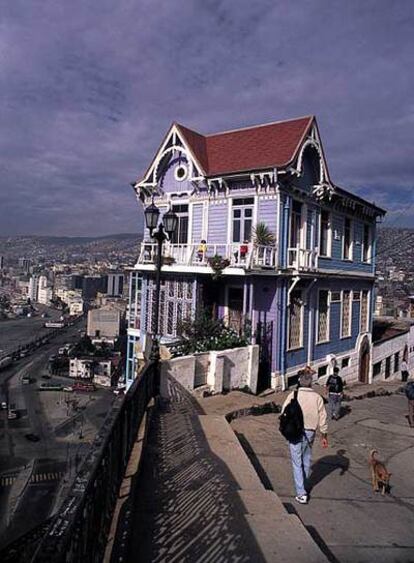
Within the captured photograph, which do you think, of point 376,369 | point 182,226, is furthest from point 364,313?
point 182,226

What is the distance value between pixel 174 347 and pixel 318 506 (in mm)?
8696

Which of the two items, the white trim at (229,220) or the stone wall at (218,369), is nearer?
the stone wall at (218,369)

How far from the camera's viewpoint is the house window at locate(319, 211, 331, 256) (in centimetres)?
2022

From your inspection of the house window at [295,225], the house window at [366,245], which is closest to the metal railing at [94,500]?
the house window at [295,225]

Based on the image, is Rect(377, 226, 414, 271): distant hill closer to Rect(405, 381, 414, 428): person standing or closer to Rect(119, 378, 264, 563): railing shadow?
Rect(405, 381, 414, 428): person standing

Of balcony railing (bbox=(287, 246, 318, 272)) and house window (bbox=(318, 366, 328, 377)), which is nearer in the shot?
balcony railing (bbox=(287, 246, 318, 272))

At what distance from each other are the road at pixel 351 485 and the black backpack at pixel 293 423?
3.00 feet

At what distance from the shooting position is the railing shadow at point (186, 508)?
456cm

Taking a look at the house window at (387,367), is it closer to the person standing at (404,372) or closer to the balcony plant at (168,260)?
the person standing at (404,372)

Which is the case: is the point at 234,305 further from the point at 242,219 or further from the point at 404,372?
the point at 404,372

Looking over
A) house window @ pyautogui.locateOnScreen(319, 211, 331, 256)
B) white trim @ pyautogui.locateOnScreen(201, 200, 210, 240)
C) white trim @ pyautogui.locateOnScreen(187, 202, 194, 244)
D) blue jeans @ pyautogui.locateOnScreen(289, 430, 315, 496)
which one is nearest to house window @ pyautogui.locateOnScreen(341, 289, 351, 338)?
house window @ pyautogui.locateOnScreen(319, 211, 331, 256)

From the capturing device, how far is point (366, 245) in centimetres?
2462

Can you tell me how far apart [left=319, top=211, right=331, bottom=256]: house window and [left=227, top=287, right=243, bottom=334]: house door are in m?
4.21

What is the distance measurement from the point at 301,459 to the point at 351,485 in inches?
58.7
